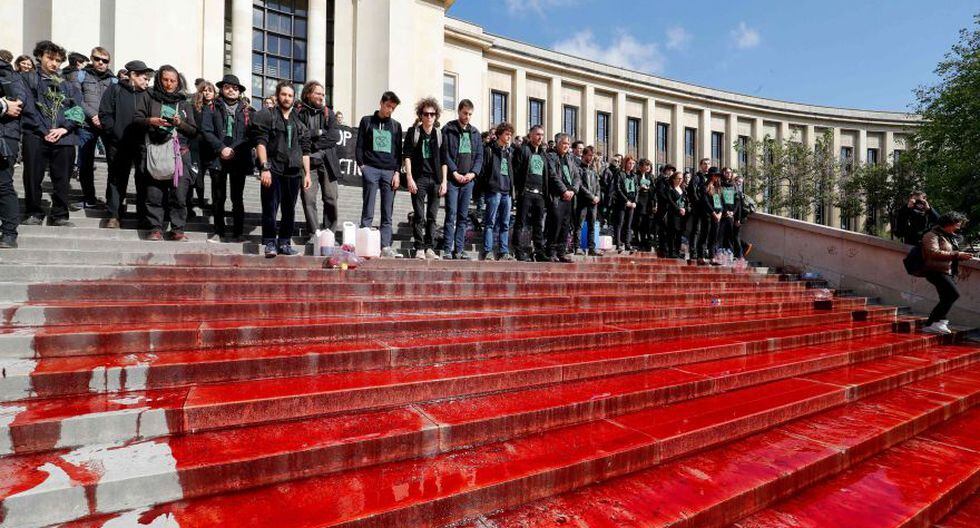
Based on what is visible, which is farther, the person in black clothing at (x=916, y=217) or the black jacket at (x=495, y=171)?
the person in black clothing at (x=916, y=217)

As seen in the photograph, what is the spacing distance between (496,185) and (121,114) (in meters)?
4.69

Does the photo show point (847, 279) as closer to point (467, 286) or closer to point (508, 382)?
point (467, 286)

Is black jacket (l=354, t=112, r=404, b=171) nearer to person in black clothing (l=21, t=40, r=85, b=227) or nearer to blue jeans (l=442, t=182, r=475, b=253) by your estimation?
blue jeans (l=442, t=182, r=475, b=253)

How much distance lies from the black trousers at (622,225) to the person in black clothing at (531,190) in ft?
10.0

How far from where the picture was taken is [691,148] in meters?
40.0

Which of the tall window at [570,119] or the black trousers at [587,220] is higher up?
the tall window at [570,119]

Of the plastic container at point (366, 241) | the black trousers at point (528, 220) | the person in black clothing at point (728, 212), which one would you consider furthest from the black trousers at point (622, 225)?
the plastic container at point (366, 241)

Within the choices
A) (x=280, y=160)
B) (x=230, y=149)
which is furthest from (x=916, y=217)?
(x=230, y=149)

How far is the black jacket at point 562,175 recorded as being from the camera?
790 centimetres

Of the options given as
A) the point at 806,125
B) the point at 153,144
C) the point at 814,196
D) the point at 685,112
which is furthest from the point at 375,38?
the point at 806,125

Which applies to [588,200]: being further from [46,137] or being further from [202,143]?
[46,137]

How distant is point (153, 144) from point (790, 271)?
11.5 m

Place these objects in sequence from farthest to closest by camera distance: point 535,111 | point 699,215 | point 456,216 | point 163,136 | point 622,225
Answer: point 535,111 < point 622,225 < point 699,215 < point 456,216 < point 163,136

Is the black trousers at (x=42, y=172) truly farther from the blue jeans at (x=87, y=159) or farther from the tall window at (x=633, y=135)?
the tall window at (x=633, y=135)
